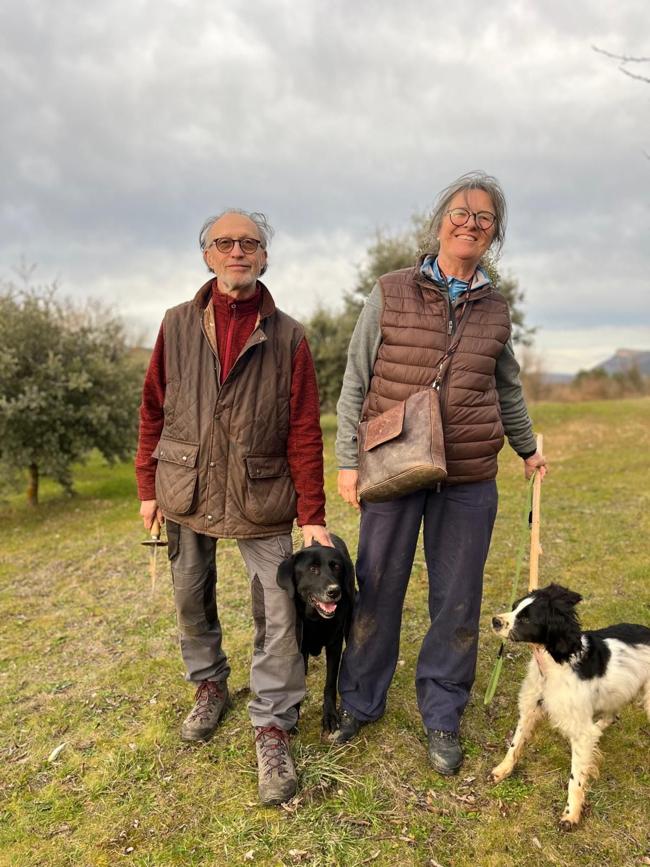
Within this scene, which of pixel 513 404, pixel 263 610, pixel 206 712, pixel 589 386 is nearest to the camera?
pixel 263 610

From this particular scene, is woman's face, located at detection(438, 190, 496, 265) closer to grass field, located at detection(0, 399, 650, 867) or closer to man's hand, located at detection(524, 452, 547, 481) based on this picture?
man's hand, located at detection(524, 452, 547, 481)

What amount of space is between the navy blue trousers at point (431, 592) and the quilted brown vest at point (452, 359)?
209 mm

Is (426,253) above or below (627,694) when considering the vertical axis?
above

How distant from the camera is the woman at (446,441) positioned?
276cm

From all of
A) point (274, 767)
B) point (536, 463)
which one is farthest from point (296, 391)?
point (274, 767)

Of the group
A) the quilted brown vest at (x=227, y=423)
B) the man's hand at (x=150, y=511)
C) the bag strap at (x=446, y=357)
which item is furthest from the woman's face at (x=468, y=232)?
the man's hand at (x=150, y=511)

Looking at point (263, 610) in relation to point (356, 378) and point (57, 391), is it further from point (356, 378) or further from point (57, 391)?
point (57, 391)

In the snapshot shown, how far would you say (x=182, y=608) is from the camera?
318cm

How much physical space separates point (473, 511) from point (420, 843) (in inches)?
56.2

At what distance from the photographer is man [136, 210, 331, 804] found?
112 inches

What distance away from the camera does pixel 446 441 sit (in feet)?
9.14

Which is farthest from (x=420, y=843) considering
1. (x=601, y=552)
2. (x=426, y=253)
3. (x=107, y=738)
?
(x=601, y=552)

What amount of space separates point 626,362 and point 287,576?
1471 inches

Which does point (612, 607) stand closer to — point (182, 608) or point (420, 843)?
point (420, 843)
